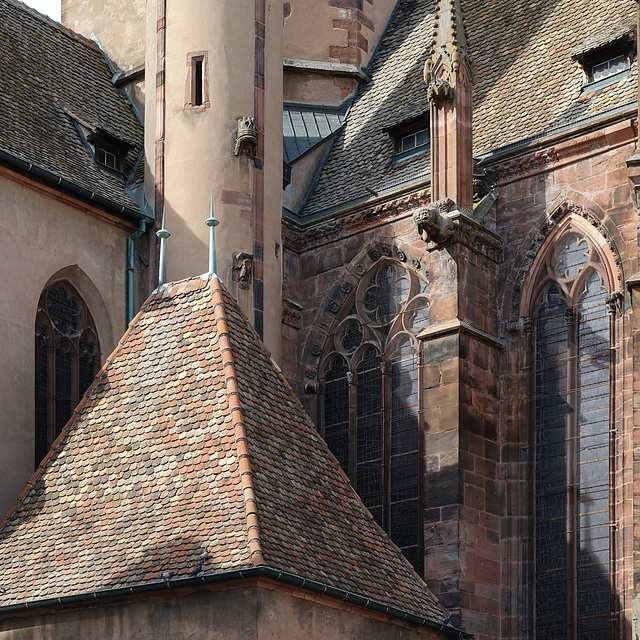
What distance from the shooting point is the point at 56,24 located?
96.4ft

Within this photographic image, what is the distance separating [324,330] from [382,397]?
176cm

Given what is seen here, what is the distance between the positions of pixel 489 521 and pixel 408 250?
471 cm

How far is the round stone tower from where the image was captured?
984 inches

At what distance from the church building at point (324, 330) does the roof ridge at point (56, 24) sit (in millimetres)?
85

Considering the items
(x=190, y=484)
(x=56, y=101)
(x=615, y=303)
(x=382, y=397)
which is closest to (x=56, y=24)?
(x=56, y=101)

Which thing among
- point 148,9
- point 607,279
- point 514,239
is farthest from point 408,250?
point 148,9

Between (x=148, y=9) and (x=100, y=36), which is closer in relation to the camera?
(x=148, y=9)

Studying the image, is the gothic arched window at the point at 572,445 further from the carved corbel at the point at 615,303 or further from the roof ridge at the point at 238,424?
the roof ridge at the point at 238,424

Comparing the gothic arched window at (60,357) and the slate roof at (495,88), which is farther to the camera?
the slate roof at (495,88)

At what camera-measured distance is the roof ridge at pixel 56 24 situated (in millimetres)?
28797

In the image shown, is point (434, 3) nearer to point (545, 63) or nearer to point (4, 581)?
point (545, 63)

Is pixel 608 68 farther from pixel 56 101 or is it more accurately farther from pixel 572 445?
pixel 56 101

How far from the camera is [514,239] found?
24906 mm

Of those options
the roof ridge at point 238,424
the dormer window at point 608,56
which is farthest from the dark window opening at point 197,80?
the dormer window at point 608,56
